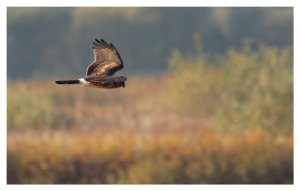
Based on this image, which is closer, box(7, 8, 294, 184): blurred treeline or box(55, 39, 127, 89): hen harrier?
box(55, 39, 127, 89): hen harrier

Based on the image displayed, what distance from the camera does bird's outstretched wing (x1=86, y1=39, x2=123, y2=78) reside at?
8039 millimetres

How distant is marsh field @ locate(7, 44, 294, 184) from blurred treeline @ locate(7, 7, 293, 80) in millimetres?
236

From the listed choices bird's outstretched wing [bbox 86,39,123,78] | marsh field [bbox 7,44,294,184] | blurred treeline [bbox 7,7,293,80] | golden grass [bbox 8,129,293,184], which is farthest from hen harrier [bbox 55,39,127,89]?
golden grass [bbox 8,129,293,184]

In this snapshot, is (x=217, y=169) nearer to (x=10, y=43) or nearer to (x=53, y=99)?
(x=53, y=99)

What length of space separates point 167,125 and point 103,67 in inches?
343

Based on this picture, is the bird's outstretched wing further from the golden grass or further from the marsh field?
the golden grass

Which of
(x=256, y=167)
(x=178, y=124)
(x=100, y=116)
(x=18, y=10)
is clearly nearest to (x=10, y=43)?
(x=18, y=10)

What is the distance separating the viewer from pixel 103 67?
8.08 meters

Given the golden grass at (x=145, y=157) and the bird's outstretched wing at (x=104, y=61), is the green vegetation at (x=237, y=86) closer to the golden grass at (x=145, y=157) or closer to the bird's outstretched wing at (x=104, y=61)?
the golden grass at (x=145, y=157)

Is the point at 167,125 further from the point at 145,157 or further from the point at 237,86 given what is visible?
the point at 237,86

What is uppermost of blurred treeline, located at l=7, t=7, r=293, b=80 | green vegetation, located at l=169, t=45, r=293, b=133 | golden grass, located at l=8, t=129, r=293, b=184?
blurred treeline, located at l=7, t=7, r=293, b=80

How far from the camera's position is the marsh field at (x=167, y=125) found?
16.7m

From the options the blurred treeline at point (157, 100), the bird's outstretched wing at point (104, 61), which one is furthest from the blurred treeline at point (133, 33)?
the bird's outstretched wing at point (104, 61)

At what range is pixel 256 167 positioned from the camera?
1712 cm
